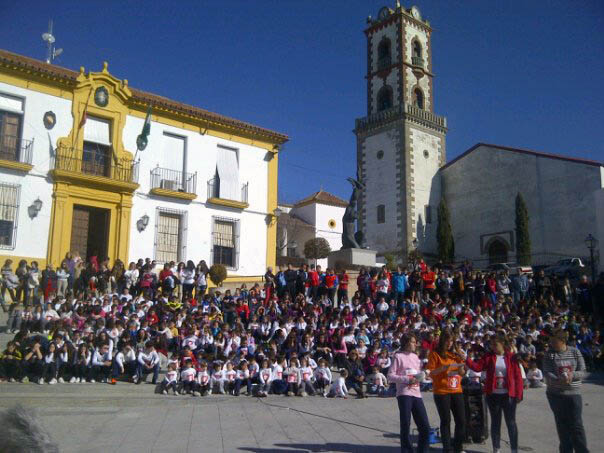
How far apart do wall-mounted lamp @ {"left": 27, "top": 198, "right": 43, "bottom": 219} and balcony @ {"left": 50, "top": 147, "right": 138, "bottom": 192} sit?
105 cm

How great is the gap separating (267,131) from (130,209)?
25.0ft

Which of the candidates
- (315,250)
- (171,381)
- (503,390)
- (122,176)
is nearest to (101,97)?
(122,176)

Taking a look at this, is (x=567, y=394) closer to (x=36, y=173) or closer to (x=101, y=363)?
(x=101, y=363)

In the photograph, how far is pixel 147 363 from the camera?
11.9m

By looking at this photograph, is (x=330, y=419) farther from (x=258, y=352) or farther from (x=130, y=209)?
(x=130, y=209)

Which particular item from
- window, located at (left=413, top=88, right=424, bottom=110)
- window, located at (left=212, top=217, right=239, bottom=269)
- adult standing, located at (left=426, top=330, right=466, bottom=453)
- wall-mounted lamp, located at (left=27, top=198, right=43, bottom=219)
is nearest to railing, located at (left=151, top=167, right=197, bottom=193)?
window, located at (left=212, top=217, right=239, bottom=269)

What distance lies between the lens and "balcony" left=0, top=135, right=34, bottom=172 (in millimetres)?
18516

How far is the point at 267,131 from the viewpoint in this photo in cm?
2511

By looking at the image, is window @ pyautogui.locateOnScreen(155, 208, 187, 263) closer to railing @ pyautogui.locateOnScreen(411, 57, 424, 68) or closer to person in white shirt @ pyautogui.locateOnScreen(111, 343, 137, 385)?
person in white shirt @ pyautogui.locateOnScreen(111, 343, 137, 385)

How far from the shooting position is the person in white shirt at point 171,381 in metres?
11.3

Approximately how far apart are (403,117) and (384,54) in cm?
665

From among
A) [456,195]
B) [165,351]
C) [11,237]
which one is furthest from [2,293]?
[456,195]

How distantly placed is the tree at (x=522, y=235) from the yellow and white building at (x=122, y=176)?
51.1 ft

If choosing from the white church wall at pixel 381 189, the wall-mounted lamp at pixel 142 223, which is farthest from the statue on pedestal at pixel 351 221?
the white church wall at pixel 381 189
